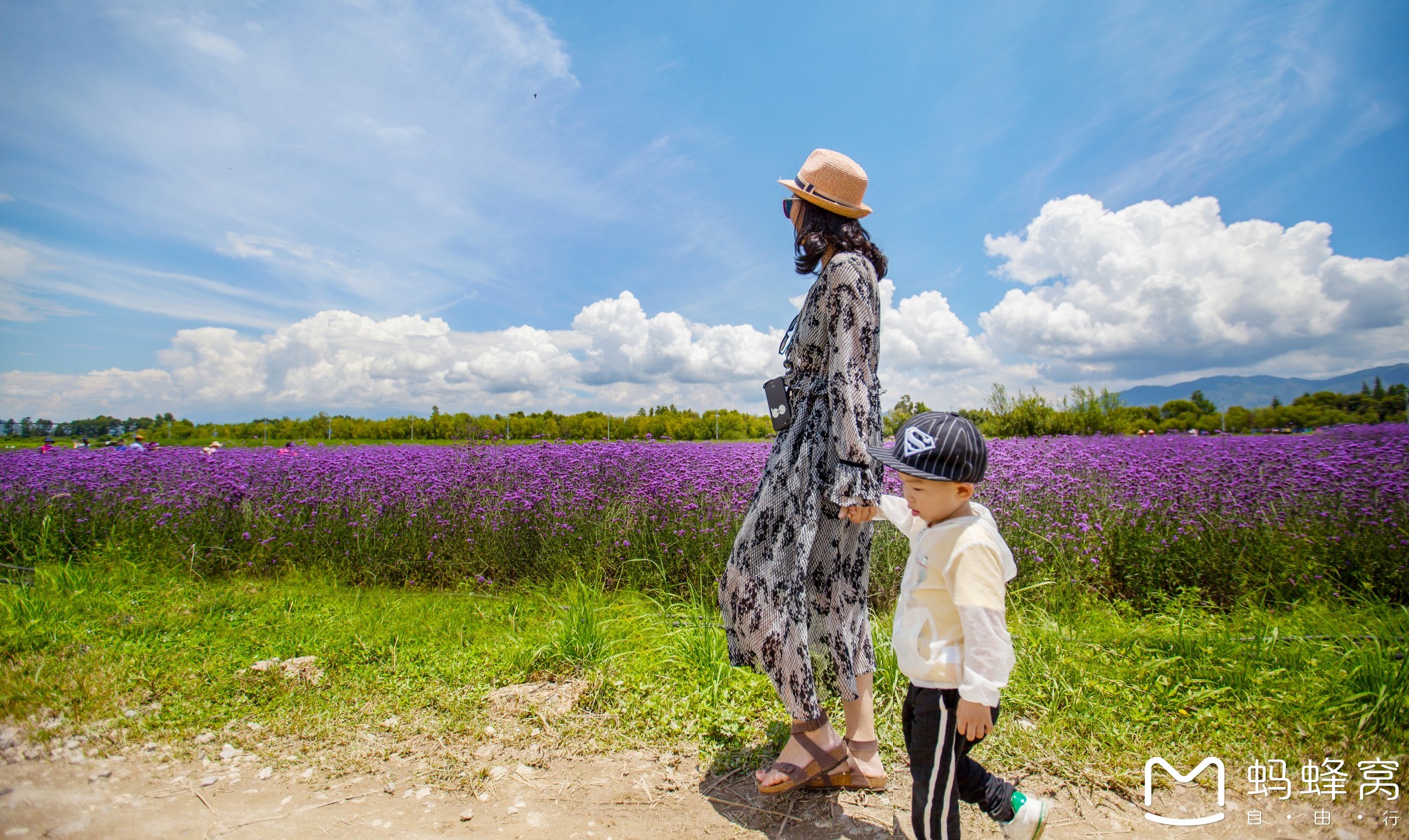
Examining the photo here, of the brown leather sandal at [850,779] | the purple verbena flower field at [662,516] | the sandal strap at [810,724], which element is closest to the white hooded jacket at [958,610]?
the sandal strap at [810,724]

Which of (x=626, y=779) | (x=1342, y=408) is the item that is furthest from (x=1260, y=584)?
(x=1342, y=408)

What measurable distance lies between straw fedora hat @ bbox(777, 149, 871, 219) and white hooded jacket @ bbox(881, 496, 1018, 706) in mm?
1033

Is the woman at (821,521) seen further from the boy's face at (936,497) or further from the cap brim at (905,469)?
the boy's face at (936,497)

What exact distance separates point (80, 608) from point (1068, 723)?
5.19 m

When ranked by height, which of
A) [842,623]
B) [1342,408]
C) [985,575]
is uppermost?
[1342,408]

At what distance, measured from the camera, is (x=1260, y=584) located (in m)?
3.83

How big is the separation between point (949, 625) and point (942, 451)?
417 millimetres

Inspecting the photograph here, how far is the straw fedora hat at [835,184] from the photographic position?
2.01 meters

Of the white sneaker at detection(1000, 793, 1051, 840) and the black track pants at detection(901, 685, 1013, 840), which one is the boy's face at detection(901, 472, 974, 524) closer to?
the black track pants at detection(901, 685, 1013, 840)

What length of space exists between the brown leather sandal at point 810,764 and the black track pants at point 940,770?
44cm

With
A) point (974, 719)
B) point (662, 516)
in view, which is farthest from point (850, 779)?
point (662, 516)

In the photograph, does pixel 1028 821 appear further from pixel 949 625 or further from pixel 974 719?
pixel 949 625

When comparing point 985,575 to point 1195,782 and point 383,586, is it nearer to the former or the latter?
point 1195,782

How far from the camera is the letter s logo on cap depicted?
4.97 ft
